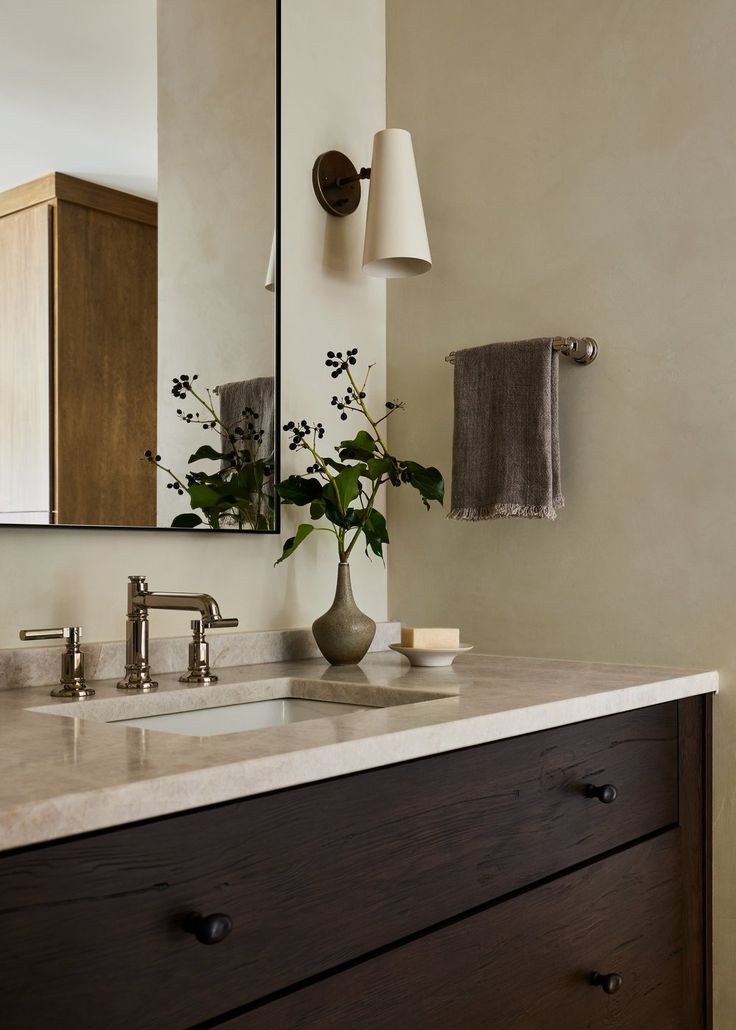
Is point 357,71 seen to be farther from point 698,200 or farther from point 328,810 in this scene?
point 328,810

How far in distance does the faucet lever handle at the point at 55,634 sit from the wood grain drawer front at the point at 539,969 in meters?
0.61

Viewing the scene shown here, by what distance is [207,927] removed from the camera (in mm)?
820

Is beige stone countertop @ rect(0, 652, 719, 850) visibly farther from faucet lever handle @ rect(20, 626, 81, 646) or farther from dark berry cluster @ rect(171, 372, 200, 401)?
dark berry cluster @ rect(171, 372, 200, 401)

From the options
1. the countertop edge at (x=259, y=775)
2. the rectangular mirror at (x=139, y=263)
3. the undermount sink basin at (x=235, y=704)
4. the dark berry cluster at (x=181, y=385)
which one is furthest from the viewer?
the dark berry cluster at (x=181, y=385)

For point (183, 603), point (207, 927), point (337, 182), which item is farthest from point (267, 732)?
point (337, 182)

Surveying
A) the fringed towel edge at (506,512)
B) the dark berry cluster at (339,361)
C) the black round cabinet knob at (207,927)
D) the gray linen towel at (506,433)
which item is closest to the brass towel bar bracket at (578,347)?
the gray linen towel at (506,433)

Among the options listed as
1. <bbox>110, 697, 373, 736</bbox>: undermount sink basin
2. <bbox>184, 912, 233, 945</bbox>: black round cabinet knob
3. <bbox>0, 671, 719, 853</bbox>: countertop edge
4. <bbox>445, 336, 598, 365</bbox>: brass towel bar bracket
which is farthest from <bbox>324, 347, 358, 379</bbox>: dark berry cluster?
<bbox>184, 912, 233, 945</bbox>: black round cabinet knob

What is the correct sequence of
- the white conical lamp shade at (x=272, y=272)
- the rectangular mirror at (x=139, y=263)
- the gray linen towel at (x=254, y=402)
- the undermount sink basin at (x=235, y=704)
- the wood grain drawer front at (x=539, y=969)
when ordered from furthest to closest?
1. the white conical lamp shade at (x=272, y=272)
2. the gray linen towel at (x=254, y=402)
3. the rectangular mirror at (x=139, y=263)
4. the undermount sink basin at (x=235, y=704)
5. the wood grain drawer front at (x=539, y=969)

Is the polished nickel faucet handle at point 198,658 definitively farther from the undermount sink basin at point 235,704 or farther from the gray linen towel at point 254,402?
the gray linen towel at point 254,402

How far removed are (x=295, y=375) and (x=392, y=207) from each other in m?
0.36

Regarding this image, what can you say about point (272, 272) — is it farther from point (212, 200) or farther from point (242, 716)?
point (242, 716)

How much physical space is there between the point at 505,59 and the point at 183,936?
5.56 feet

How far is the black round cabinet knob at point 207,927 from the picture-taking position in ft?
2.68

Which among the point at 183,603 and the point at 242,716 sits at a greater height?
the point at 183,603
